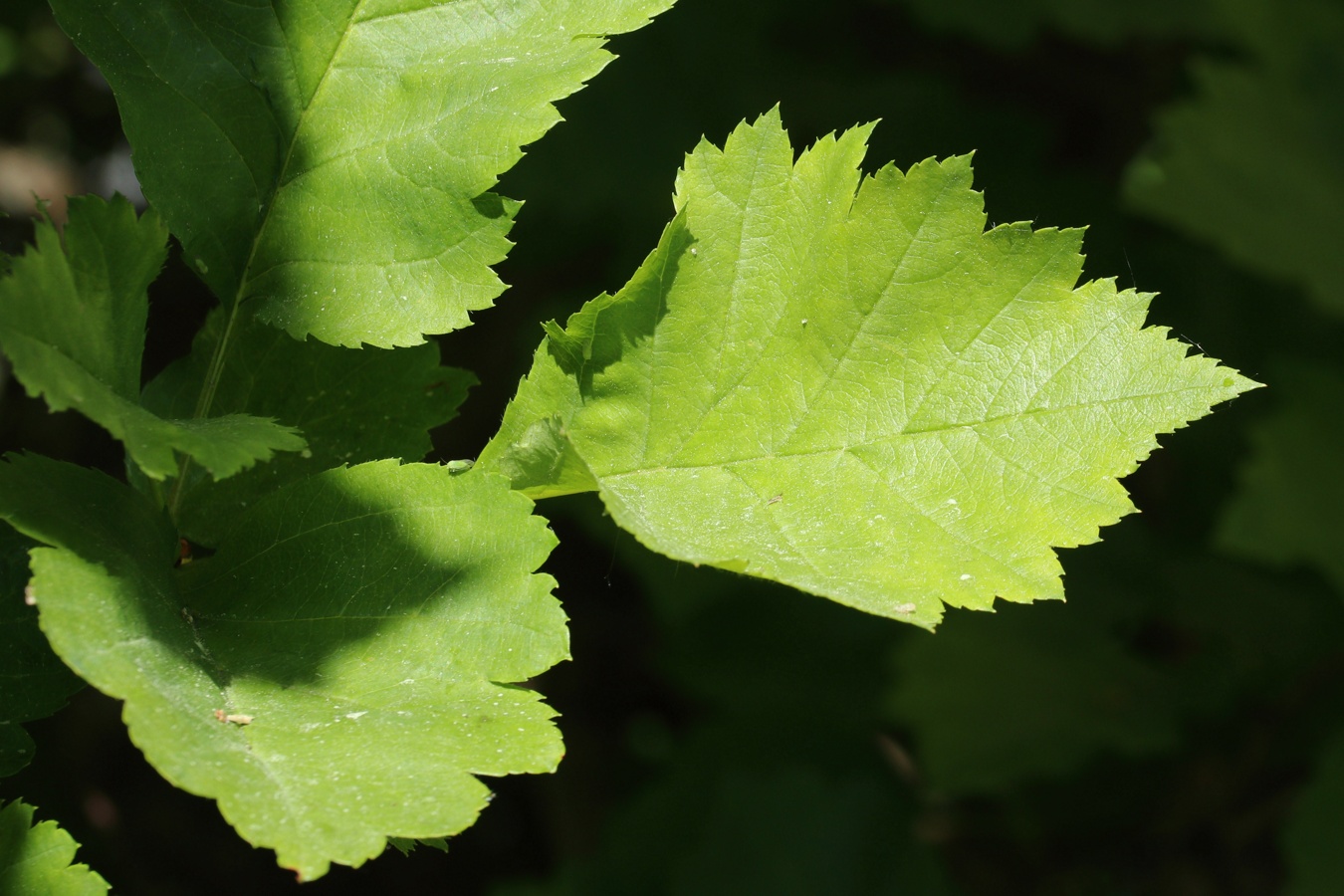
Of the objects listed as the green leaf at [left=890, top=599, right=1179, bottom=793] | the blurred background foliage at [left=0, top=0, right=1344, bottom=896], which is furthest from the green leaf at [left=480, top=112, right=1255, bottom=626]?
the green leaf at [left=890, top=599, right=1179, bottom=793]

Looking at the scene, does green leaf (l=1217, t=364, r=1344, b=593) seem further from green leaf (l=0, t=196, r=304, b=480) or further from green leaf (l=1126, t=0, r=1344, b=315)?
green leaf (l=0, t=196, r=304, b=480)

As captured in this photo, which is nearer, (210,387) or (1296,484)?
(210,387)

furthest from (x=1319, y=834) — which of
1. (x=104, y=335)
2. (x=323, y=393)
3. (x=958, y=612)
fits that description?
(x=104, y=335)

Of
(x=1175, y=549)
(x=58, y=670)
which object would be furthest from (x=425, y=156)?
(x=1175, y=549)

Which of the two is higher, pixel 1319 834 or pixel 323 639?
pixel 323 639

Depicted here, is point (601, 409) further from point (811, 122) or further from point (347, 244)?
point (811, 122)

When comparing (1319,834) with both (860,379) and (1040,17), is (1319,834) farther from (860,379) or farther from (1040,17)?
(860,379)

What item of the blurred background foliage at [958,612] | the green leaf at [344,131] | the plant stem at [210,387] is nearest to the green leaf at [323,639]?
the plant stem at [210,387]
